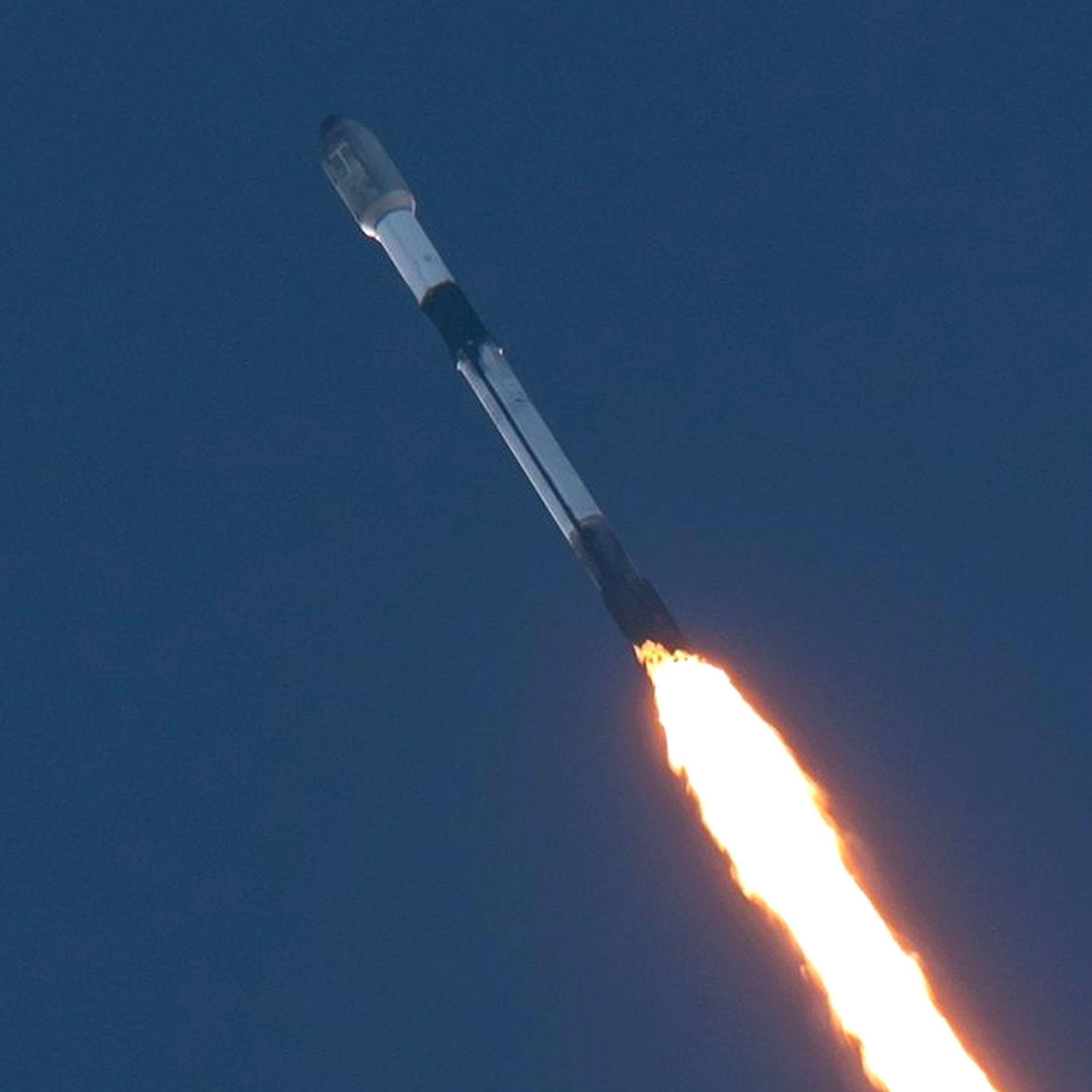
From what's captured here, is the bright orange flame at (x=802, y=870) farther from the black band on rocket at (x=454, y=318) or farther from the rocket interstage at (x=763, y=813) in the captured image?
the black band on rocket at (x=454, y=318)

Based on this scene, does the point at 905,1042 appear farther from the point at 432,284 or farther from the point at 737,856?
the point at 432,284

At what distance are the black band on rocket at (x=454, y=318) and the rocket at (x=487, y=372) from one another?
0.03 metres

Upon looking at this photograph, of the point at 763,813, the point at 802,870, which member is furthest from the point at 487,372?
the point at 802,870

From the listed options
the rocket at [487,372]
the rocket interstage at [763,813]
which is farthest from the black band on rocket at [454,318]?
the rocket interstage at [763,813]

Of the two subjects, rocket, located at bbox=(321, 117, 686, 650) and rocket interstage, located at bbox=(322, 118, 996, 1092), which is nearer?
rocket interstage, located at bbox=(322, 118, 996, 1092)

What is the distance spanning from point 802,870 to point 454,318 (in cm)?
2405

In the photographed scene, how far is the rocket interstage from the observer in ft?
225

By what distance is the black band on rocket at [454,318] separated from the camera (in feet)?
258

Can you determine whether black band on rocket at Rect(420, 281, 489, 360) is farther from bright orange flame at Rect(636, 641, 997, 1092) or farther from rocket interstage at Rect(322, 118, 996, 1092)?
bright orange flame at Rect(636, 641, 997, 1092)

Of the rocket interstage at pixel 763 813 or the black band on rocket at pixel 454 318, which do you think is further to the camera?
the black band on rocket at pixel 454 318

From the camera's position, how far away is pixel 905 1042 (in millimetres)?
68438

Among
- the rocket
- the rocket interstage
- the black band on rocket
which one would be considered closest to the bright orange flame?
the rocket interstage

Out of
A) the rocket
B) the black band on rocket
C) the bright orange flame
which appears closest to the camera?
the bright orange flame

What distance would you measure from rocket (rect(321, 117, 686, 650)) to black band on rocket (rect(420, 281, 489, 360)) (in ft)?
0.11
